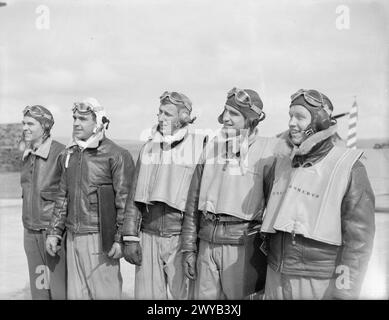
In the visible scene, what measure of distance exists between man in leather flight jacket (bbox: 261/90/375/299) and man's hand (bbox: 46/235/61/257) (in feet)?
6.23

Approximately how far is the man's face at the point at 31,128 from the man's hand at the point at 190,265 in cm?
194

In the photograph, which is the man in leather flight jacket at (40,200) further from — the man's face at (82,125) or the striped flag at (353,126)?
the striped flag at (353,126)

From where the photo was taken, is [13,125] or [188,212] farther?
[13,125]

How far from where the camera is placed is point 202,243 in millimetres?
3533

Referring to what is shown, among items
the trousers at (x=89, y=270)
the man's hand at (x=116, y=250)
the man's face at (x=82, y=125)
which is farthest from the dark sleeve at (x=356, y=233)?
the man's face at (x=82, y=125)

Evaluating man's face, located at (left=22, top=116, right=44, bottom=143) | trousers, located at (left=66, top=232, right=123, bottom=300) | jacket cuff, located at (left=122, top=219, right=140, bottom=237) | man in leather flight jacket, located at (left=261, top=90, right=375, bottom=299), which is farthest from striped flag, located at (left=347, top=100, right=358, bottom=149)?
man's face, located at (left=22, top=116, right=44, bottom=143)

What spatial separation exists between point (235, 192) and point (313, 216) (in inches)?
26.0

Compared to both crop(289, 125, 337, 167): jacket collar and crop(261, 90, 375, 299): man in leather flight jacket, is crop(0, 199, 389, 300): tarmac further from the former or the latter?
crop(289, 125, 337, 167): jacket collar

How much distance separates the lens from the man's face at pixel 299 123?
3035 millimetres

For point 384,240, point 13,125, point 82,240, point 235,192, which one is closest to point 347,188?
point 235,192

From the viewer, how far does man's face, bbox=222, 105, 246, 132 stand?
351 centimetres

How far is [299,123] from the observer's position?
9.98 feet

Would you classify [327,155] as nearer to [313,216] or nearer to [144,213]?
[313,216]

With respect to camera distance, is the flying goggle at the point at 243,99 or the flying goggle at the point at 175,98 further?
the flying goggle at the point at 175,98
